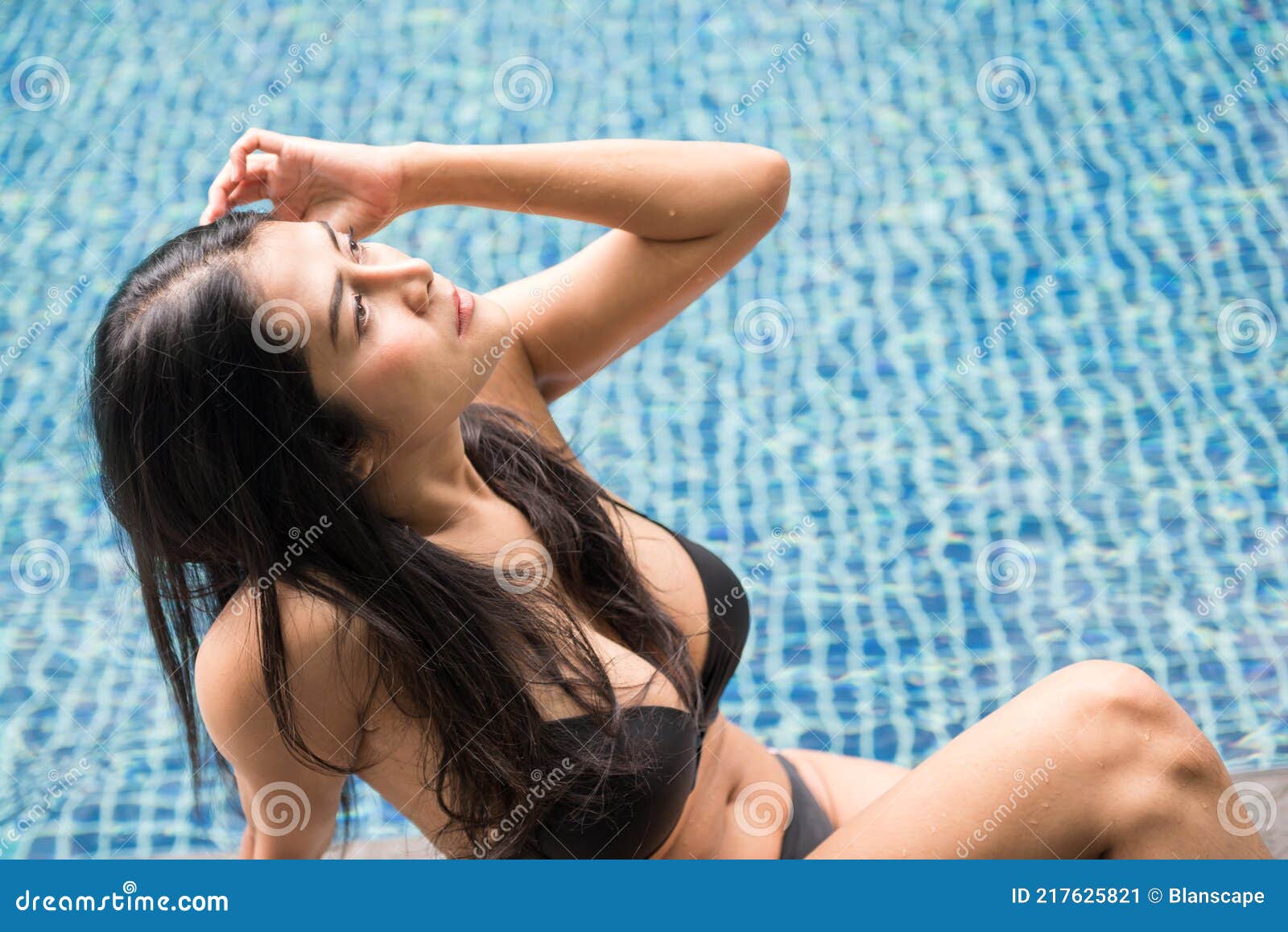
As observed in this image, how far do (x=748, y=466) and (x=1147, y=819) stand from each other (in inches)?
91.6

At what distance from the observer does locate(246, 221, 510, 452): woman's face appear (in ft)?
4.87

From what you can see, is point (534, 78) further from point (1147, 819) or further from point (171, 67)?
point (1147, 819)

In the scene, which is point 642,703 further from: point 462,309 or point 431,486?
point 462,309

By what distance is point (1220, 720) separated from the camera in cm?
303

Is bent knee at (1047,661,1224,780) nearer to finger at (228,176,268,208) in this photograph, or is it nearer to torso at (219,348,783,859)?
torso at (219,348,783,859)

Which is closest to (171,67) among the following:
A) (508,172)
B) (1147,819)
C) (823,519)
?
(823,519)

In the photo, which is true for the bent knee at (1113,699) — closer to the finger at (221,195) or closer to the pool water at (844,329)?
the finger at (221,195)

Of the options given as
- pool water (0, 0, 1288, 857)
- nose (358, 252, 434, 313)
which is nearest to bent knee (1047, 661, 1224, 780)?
nose (358, 252, 434, 313)

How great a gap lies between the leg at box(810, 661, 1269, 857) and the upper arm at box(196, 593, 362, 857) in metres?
0.67

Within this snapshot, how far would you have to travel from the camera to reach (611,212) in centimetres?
197

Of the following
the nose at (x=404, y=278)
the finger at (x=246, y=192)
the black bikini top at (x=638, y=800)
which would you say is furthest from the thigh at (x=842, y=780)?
the finger at (x=246, y=192)

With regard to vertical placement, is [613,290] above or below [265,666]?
above

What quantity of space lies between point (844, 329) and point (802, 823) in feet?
7.69

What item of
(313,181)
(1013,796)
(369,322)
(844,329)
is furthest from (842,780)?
(844,329)
